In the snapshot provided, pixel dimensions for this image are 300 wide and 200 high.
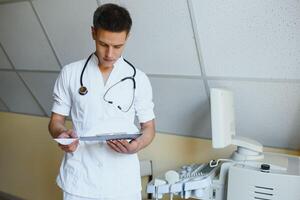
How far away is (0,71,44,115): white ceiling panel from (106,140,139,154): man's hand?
1.85 meters

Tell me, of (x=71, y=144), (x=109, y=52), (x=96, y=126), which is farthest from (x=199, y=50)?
(x=71, y=144)

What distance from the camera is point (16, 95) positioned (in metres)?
3.12

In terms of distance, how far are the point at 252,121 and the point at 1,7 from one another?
1.92 m

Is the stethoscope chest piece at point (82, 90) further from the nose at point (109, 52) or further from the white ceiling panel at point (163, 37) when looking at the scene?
the white ceiling panel at point (163, 37)

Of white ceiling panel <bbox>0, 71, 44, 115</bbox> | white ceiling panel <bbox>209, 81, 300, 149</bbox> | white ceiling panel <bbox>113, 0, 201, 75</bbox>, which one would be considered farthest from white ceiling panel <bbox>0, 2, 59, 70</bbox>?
white ceiling panel <bbox>209, 81, 300, 149</bbox>

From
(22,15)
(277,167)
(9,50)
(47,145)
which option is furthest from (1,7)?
(277,167)

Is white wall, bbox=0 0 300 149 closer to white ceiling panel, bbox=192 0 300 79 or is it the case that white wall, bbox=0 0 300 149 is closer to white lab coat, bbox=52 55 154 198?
white ceiling panel, bbox=192 0 300 79

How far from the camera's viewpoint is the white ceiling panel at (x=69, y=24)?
2076mm

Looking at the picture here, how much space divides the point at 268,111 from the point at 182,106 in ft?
1.75

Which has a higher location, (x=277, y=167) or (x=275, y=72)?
(x=275, y=72)

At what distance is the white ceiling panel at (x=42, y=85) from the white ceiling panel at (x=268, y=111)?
1.41 m

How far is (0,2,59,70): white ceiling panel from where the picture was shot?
238 centimetres

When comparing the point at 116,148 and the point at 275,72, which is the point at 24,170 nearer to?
the point at 116,148

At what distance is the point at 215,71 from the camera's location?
5.95 feet
